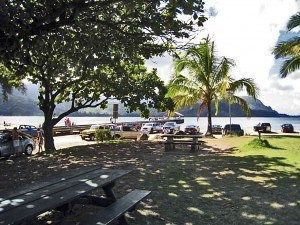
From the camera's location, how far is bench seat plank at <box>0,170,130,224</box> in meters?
4.96

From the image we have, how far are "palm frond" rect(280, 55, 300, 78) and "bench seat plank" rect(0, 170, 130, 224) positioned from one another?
2041 cm

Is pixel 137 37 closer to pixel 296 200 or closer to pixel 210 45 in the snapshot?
pixel 296 200

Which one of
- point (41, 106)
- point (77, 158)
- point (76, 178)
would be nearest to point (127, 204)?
point (76, 178)

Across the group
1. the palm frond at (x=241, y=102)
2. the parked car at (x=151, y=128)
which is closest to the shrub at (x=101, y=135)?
the palm frond at (x=241, y=102)

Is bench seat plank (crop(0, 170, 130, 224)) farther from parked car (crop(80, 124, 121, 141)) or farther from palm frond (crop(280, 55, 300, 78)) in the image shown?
parked car (crop(80, 124, 121, 141))

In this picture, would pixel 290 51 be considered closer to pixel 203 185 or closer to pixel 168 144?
pixel 168 144

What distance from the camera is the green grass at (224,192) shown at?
770 centimetres

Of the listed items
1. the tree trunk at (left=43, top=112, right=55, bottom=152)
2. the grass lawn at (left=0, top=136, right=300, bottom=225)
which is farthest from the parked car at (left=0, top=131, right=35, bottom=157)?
the grass lawn at (left=0, top=136, right=300, bottom=225)

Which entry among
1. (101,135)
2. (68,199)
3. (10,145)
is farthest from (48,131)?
(68,199)

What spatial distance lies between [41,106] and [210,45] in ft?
53.0

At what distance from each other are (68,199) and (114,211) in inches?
35.9

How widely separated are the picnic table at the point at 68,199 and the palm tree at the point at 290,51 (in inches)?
763

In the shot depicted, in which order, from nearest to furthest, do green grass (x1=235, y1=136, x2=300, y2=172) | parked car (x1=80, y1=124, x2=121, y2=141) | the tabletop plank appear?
the tabletop plank < green grass (x1=235, y1=136, x2=300, y2=172) < parked car (x1=80, y1=124, x2=121, y2=141)

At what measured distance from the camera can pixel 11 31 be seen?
931cm
